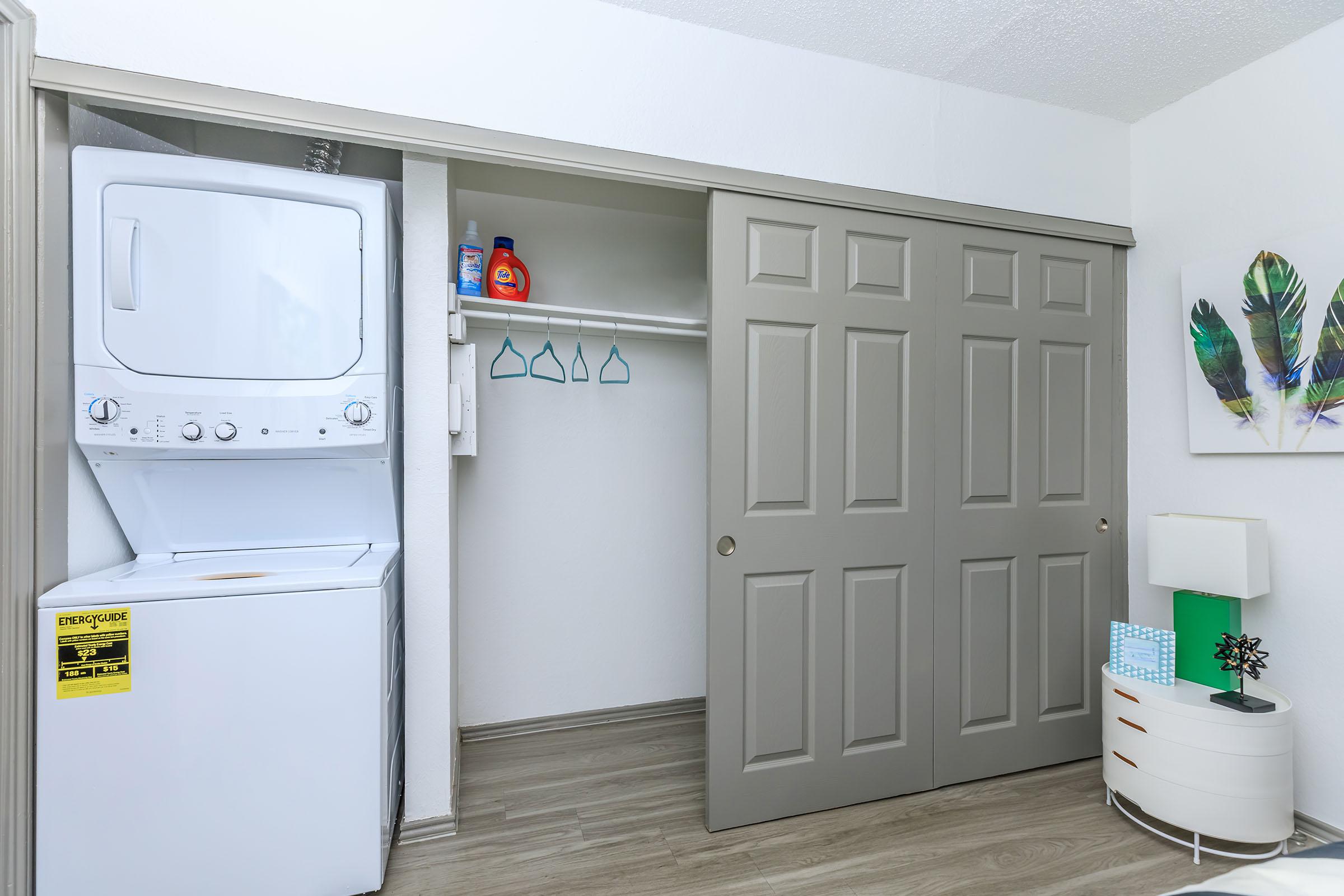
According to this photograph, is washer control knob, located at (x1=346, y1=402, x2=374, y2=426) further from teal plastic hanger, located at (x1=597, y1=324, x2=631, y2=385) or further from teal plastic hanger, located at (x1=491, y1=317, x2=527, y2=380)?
teal plastic hanger, located at (x1=597, y1=324, x2=631, y2=385)

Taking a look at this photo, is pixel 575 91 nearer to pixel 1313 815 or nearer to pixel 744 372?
pixel 744 372

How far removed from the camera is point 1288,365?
210 centimetres

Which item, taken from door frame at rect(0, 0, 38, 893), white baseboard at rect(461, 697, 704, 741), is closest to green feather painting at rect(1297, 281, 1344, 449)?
white baseboard at rect(461, 697, 704, 741)

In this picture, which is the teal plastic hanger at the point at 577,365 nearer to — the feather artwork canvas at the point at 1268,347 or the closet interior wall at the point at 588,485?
the closet interior wall at the point at 588,485

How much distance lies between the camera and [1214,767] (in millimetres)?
1865

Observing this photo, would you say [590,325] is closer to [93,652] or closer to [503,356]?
[503,356]

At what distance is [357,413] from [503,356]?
0.97 metres

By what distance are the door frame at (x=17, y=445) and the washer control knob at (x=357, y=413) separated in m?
0.69

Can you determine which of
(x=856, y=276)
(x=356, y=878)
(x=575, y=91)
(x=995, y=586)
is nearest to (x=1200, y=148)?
(x=856, y=276)

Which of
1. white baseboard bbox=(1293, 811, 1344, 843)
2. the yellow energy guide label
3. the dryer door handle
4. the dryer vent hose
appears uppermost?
the dryer vent hose

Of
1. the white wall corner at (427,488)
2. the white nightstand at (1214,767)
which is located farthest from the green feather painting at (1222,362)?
the white wall corner at (427,488)

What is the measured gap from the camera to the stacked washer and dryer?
1521mm

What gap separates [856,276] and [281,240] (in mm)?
1760

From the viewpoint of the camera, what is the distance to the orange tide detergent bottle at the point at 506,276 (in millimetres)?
2432
